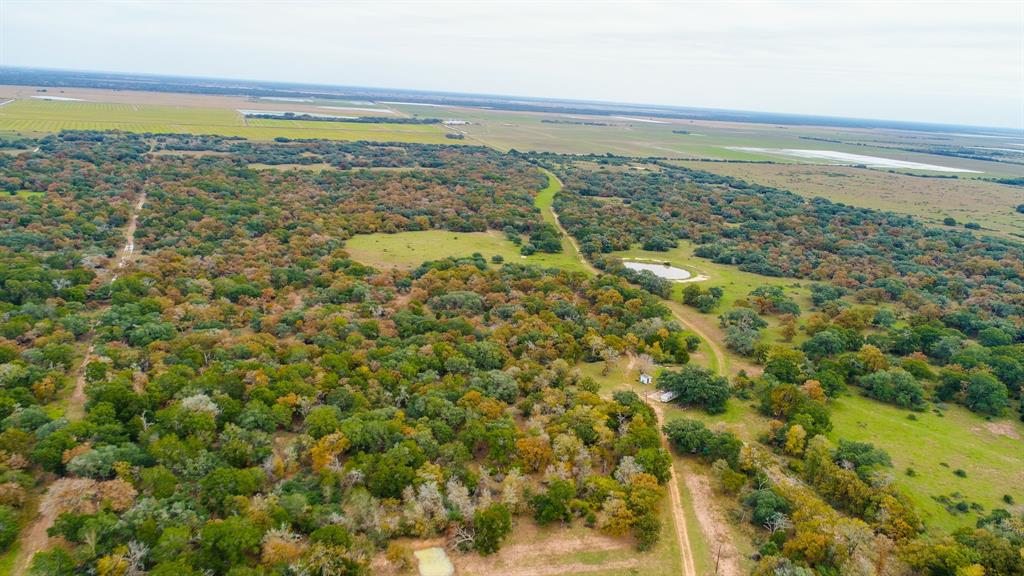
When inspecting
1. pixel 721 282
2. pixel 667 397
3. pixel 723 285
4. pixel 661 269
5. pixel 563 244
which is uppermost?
pixel 563 244

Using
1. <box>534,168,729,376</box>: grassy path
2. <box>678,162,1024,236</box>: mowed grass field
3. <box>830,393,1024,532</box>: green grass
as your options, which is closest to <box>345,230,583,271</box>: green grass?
<box>534,168,729,376</box>: grassy path

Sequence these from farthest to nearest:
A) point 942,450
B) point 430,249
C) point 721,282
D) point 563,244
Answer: point 563,244
point 430,249
point 721,282
point 942,450

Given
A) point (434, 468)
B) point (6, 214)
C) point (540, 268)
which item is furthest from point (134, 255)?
point (434, 468)

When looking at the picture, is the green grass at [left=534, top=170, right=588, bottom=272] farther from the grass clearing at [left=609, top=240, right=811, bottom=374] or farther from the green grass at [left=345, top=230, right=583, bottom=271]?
the grass clearing at [left=609, top=240, right=811, bottom=374]

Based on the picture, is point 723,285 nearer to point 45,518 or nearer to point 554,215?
point 554,215

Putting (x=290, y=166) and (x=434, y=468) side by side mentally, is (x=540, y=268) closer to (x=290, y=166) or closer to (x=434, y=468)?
(x=434, y=468)

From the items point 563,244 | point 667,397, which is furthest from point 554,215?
point 667,397

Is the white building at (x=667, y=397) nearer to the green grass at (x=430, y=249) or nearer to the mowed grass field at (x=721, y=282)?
the mowed grass field at (x=721, y=282)
